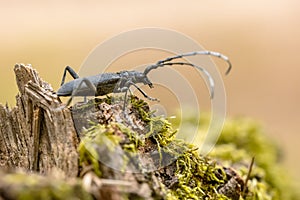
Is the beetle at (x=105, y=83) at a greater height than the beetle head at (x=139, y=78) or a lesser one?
lesser

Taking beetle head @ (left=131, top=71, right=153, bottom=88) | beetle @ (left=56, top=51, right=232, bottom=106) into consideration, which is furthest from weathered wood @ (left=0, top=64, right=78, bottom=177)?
beetle head @ (left=131, top=71, right=153, bottom=88)

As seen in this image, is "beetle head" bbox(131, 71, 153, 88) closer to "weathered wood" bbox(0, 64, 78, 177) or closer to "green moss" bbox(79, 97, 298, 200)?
"green moss" bbox(79, 97, 298, 200)

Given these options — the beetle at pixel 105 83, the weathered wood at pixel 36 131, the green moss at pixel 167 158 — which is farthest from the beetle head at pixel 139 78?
the weathered wood at pixel 36 131

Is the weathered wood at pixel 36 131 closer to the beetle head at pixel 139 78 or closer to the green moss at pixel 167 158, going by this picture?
the green moss at pixel 167 158

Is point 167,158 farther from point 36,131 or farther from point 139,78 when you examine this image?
point 36,131

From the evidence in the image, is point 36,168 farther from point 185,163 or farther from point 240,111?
point 240,111

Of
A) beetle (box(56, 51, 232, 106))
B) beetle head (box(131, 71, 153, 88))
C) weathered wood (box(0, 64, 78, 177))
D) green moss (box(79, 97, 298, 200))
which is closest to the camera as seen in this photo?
green moss (box(79, 97, 298, 200))

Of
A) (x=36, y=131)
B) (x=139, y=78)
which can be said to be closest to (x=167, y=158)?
(x=139, y=78)

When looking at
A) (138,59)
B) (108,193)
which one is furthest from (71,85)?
(138,59)

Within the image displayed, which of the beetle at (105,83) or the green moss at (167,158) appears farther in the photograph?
the beetle at (105,83)

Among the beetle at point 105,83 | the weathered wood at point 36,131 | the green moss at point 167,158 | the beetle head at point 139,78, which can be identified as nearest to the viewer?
the green moss at point 167,158
